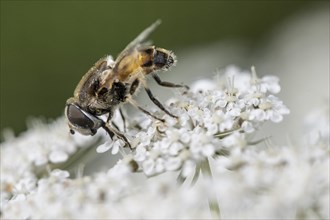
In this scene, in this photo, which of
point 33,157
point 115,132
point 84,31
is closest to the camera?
point 115,132

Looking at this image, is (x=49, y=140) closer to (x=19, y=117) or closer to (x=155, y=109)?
(x=155, y=109)

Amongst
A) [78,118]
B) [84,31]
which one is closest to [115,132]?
[78,118]

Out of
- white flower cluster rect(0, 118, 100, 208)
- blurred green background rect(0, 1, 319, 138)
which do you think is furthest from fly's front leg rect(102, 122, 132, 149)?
blurred green background rect(0, 1, 319, 138)

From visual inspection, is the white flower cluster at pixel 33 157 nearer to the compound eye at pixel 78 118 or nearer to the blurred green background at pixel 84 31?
the compound eye at pixel 78 118

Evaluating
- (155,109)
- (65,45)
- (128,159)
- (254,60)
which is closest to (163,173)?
(128,159)

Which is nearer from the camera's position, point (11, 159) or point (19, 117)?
point (11, 159)

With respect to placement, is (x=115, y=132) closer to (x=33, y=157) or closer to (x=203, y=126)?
(x=203, y=126)

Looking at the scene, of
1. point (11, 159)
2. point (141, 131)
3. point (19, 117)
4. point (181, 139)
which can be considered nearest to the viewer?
point (181, 139)

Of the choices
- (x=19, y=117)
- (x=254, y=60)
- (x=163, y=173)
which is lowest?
(x=163, y=173)
